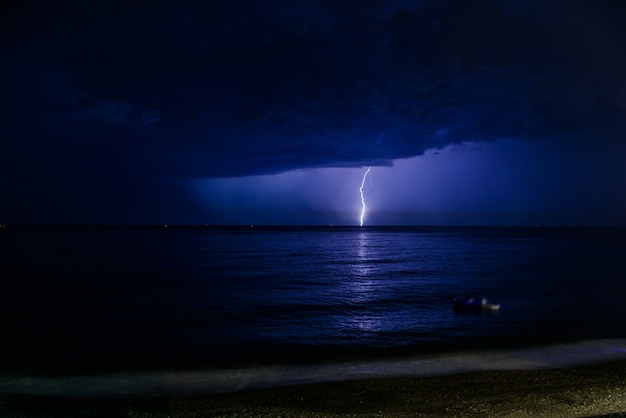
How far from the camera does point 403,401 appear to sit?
920 cm

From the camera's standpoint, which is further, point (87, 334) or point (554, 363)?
point (87, 334)

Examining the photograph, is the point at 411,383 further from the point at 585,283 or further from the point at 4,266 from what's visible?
the point at 4,266

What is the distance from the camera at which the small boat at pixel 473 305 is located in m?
21.4

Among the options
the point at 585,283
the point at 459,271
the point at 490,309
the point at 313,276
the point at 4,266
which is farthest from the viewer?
the point at 4,266

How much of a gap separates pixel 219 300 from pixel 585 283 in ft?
90.6

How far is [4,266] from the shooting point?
43875 millimetres

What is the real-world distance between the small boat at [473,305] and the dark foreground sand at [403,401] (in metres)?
10.0

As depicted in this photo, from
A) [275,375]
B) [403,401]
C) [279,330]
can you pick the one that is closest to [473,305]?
[279,330]

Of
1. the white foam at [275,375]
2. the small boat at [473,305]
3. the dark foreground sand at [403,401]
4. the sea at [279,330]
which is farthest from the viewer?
the small boat at [473,305]

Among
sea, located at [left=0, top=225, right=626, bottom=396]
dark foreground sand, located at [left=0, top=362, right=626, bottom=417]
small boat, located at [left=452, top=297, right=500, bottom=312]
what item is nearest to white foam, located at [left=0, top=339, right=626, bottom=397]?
sea, located at [left=0, top=225, right=626, bottom=396]

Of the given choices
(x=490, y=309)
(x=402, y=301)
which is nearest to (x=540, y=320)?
(x=490, y=309)

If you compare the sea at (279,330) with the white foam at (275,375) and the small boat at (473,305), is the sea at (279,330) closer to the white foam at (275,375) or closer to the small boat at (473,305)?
the white foam at (275,375)

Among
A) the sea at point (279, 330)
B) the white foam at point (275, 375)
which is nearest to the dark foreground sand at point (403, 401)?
the white foam at point (275, 375)

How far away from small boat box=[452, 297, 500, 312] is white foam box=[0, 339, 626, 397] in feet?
23.6
